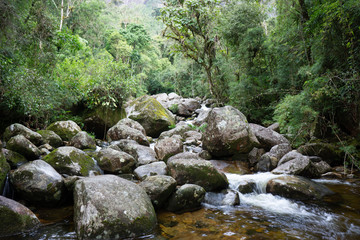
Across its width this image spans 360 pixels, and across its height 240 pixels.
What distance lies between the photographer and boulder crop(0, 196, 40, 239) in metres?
3.14

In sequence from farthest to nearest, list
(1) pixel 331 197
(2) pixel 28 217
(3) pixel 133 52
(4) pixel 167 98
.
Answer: (3) pixel 133 52 < (4) pixel 167 98 < (1) pixel 331 197 < (2) pixel 28 217

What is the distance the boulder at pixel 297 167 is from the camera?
6.03 meters

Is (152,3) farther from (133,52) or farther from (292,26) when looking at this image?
(292,26)

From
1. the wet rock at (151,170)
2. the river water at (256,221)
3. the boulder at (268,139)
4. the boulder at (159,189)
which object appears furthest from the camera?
the boulder at (268,139)

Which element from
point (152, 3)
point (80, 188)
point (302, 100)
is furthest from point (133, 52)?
point (152, 3)

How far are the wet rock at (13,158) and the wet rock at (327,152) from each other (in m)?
8.49

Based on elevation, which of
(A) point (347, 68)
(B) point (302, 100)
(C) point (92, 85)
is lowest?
(B) point (302, 100)

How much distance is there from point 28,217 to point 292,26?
34.9 feet

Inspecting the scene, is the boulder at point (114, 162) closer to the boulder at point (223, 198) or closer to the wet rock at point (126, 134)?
the wet rock at point (126, 134)

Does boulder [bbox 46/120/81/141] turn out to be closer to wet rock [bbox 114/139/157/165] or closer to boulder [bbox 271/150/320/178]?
wet rock [bbox 114/139/157/165]

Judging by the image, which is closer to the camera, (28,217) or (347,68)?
(28,217)

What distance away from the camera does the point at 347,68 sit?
617 cm

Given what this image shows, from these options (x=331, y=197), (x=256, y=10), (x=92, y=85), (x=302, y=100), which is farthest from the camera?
(x=256, y=10)

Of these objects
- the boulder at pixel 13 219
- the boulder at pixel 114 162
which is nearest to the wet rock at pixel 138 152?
the boulder at pixel 114 162
